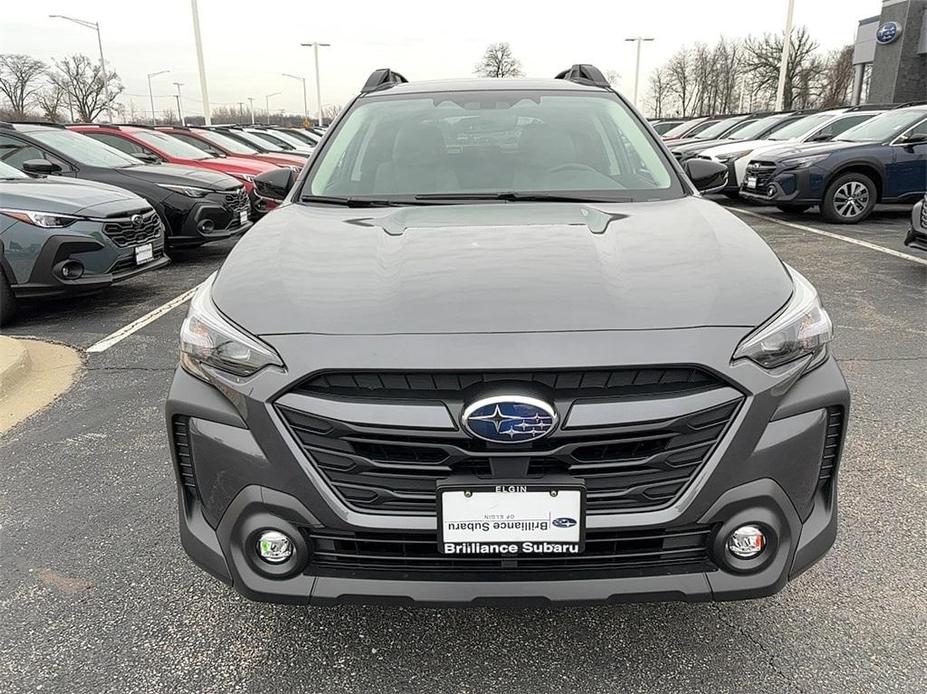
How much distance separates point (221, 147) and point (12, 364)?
9.13 meters

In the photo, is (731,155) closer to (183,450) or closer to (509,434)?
(509,434)

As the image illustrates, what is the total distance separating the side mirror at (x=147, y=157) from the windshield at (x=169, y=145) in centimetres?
20

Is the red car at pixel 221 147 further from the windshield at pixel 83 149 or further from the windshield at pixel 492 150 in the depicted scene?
the windshield at pixel 492 150

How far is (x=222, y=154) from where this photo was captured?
1251cm

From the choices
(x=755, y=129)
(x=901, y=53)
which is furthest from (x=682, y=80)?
(x=755, y=129)

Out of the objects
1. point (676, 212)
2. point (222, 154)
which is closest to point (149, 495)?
point (676, 212)

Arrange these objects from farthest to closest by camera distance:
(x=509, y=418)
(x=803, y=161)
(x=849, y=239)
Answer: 1. (x=803, y=161)
2. (x=849, y=239)
3. (x=509, y=418)

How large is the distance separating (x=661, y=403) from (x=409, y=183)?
5.54 feet

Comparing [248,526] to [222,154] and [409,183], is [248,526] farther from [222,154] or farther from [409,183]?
[222,154]

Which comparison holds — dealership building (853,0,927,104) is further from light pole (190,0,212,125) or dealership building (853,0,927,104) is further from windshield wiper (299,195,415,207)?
windshield wiper (299,195,415,207)

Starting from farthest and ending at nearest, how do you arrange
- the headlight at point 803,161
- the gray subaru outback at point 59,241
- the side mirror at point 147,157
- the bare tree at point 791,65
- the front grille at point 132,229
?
the bare tree at point 791,65 < the headlight at point 803,161 < the side mirror at point 147,157 < the front grille at point 132,229 < the gray subaru outback at point 59,241

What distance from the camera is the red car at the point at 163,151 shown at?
9930 millimetres

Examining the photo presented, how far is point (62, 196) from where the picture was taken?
5848mm

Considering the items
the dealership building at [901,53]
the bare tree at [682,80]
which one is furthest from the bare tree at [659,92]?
the dealership building at [901,53]
